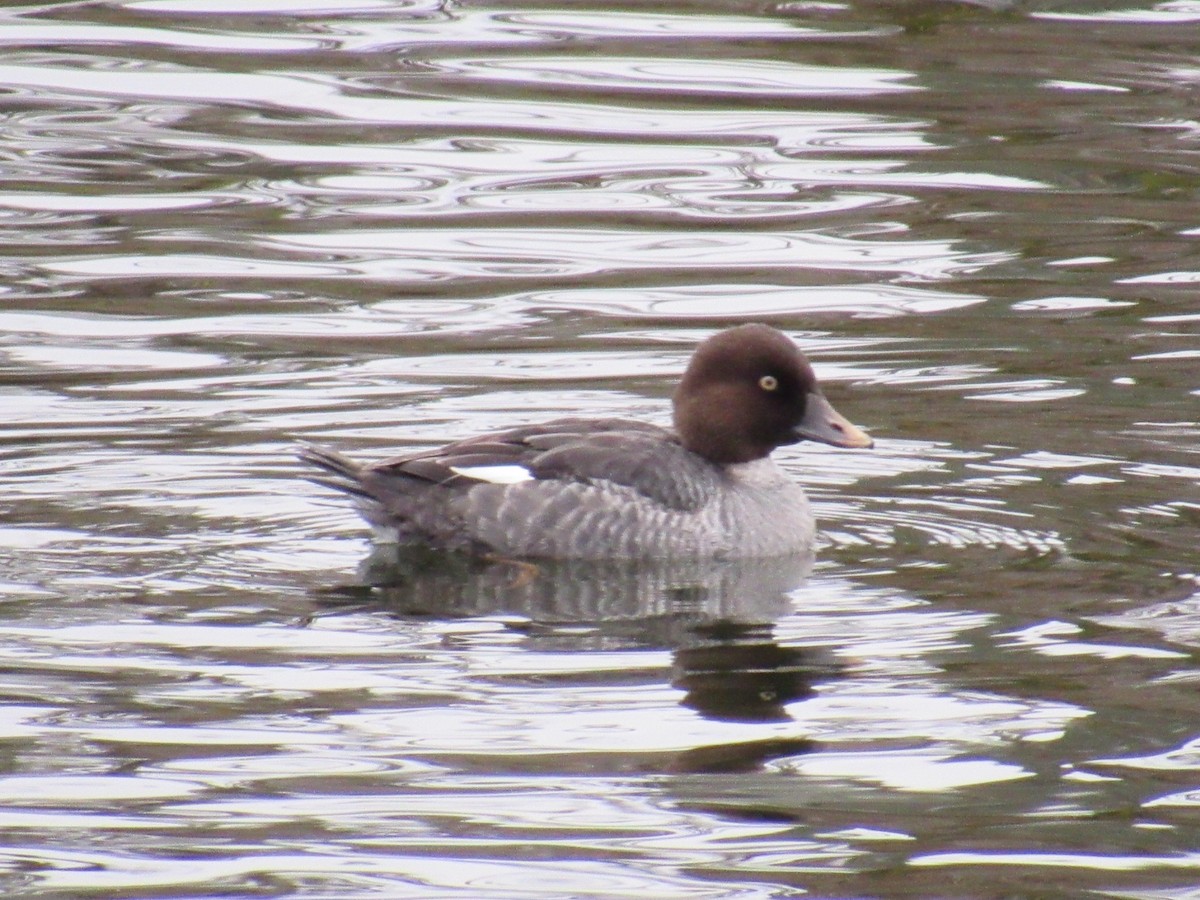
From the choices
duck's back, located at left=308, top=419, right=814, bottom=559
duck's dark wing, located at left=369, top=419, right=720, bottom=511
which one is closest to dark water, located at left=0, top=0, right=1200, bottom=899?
duck's back, located at left=308, top=419, right=814, bottom=559

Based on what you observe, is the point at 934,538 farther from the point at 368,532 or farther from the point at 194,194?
the point at 194,194

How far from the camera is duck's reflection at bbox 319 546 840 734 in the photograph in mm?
6512

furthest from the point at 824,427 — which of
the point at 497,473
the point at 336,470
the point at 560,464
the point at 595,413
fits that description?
the point at 336,470

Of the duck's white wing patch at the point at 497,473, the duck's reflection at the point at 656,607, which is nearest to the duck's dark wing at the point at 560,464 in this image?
the duck's white wing patch at the point at 497,473

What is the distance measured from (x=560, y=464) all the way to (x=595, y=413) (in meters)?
1.73

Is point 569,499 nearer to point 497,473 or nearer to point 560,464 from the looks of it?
point 560,464

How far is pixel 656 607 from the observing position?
747 cm

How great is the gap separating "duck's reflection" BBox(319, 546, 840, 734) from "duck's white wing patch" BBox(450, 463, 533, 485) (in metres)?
0.30

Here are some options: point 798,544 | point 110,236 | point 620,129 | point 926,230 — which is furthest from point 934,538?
point 620,129

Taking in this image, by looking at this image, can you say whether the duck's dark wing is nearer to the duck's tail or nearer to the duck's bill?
the duck's tail

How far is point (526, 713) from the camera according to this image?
6102mm

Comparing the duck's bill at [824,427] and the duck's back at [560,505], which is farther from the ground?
the duck's bill at [824,427]

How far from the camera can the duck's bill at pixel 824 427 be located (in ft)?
27.6

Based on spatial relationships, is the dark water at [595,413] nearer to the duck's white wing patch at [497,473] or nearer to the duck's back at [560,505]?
the duck's back at [560,505]
